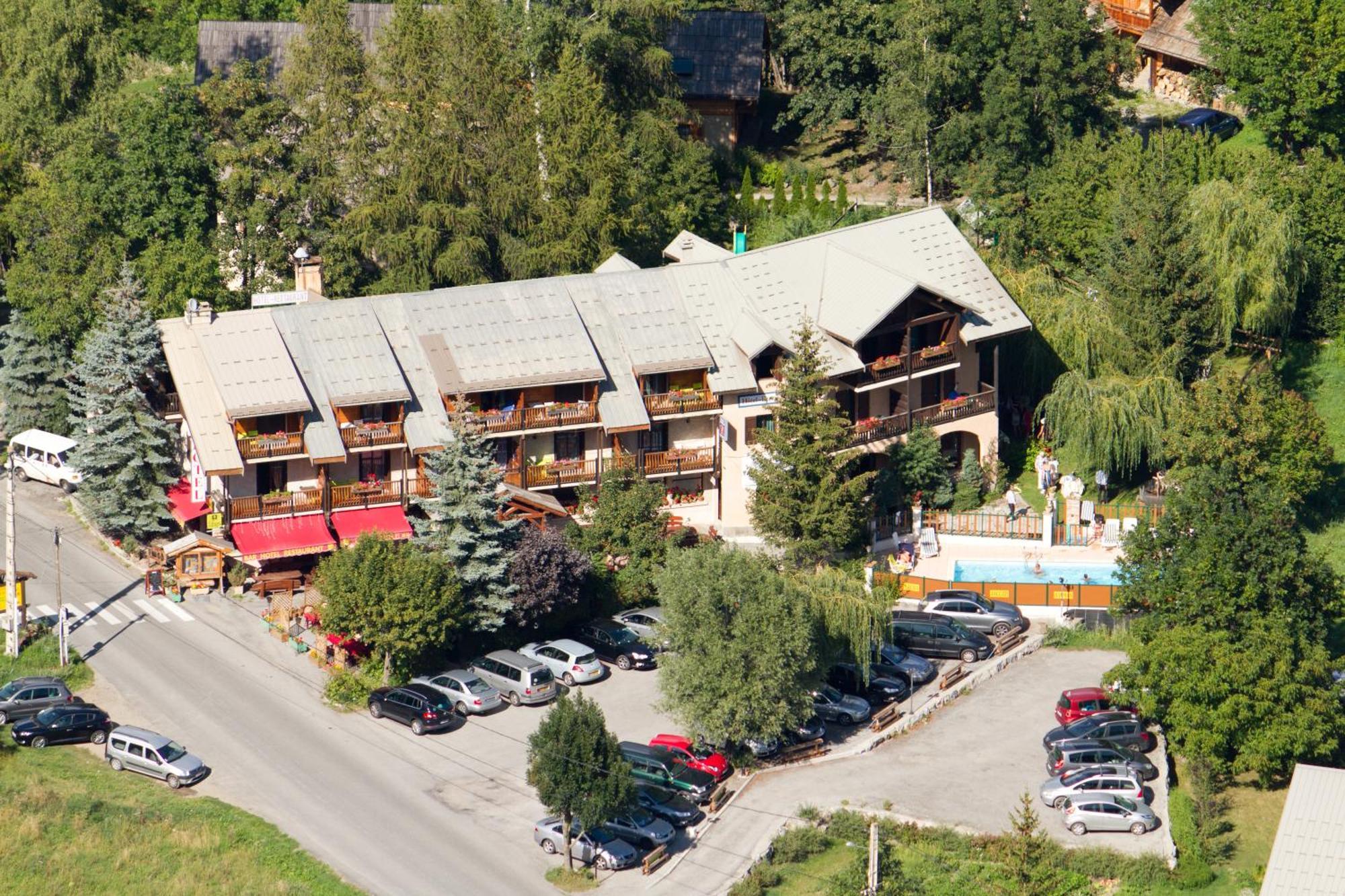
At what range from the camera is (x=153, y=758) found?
72.8 metres

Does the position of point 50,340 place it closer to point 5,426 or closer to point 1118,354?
point 5,426

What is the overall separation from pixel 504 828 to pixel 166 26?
8550 centimetres

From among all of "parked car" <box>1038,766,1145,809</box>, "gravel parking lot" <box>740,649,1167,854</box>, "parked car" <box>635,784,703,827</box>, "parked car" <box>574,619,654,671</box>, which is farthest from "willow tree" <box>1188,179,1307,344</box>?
"parked car" <box>635,784,703,827</box>

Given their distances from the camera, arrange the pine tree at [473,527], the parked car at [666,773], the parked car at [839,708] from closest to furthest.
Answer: the parked car at [666,773] < the parked car at [839,708] < the pine tree at [473,527]

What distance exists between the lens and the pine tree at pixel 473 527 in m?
79.3

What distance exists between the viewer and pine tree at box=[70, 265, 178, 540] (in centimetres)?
8569

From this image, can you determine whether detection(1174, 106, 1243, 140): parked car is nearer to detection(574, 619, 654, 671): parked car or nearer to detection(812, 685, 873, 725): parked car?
detection(812, 685, 873, 725): parked car

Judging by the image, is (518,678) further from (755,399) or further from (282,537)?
(755,399)

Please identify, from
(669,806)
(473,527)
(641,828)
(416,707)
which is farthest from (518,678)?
(641,828)

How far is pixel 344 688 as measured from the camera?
7756 centimetres

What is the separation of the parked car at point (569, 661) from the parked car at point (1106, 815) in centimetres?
1811

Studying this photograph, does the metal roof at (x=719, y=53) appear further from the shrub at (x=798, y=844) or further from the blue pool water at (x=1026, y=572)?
the shrub at (x=798, y=844)

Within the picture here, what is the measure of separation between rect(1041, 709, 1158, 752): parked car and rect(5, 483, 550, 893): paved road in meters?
17.8

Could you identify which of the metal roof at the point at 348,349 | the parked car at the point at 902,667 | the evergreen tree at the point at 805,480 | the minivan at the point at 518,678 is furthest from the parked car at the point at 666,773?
the metal roof at the point at 348,349
